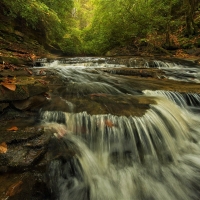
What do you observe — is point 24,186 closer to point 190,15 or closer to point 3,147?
point 3,147

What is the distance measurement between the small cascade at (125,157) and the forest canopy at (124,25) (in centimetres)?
674

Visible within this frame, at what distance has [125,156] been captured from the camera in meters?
2.88

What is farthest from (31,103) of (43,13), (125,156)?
(43,13)

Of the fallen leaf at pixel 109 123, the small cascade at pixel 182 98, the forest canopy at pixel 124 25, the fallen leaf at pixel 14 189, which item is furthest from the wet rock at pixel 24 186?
the forest canopy at pixel 124 25

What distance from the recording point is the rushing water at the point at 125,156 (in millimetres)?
2389

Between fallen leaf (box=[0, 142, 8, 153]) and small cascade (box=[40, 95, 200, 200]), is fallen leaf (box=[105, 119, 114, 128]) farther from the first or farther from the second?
fallen leaf (box=[0, 142, 8, 153])

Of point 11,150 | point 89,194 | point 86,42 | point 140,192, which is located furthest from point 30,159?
point 86,42

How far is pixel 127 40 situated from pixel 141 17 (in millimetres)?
2095

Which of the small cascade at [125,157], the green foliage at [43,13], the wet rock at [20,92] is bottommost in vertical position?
the small cascade at [125,157]

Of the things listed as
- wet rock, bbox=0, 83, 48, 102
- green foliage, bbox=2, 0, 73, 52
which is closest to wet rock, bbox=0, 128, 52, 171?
wet rock, bbox=0, 83, 48, 102

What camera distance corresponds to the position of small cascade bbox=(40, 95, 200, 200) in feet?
7.85

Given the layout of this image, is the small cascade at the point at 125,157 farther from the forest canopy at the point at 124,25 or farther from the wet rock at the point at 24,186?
the forest canopy at the point at 124,25

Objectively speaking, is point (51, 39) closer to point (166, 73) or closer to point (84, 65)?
point (84, 65)

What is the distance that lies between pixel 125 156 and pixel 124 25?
1261 centimetres
